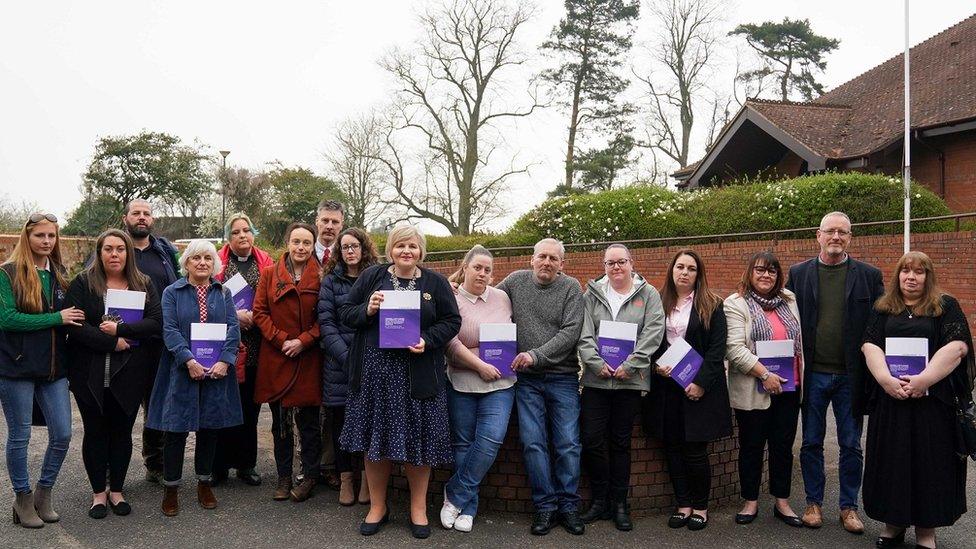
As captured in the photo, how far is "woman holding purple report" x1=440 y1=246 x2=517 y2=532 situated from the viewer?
5.25 meters

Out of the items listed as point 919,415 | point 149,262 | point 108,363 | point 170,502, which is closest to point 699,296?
point 919,415

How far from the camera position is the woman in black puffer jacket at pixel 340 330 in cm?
567

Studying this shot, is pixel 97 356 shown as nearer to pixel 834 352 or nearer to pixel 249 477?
pixel 249 477

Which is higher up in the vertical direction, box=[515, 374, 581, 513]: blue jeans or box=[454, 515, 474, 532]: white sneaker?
box=[515, 374, 581, 513]: blue jeans

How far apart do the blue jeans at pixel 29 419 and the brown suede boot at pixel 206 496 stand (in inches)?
37.8

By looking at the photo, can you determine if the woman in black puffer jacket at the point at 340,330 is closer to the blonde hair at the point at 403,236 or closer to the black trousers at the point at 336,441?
the black trousers at the point at 336,441

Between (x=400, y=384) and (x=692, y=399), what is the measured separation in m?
1.97

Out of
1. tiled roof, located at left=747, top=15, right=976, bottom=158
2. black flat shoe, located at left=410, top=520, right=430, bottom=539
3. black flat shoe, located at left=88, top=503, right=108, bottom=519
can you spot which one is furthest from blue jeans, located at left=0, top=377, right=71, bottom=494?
tiled roof, located at left=747, top=15, right=976, bottom=158

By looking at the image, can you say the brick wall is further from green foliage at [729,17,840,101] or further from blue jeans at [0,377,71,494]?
green foliage at [729,17,840,101]

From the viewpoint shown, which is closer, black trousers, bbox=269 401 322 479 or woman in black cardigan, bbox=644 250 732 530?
woman in black cardigan, bbox=644 250 732 530

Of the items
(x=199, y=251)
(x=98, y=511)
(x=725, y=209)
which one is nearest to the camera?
(x=98, y=511)

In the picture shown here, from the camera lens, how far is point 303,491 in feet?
19.2

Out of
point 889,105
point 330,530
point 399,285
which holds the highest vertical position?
point 889,105

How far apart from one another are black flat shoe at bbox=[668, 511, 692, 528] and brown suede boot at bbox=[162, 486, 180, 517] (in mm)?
3477
